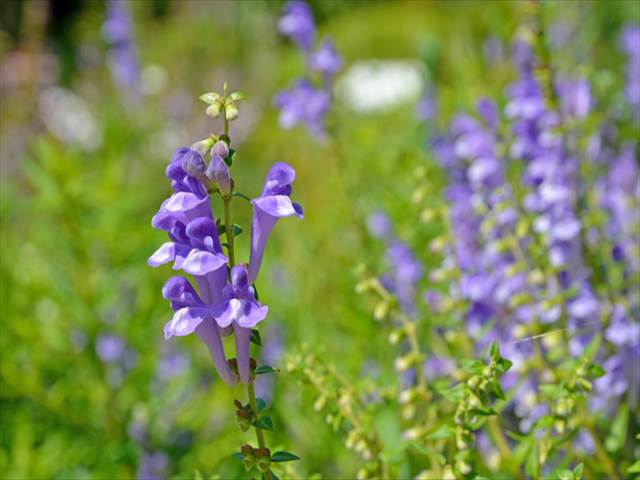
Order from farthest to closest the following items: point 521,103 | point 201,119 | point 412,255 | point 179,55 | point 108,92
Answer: point 179,55
point 108,92
point 201,119
point 412,255
point 521,103

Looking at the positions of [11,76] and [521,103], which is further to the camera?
[11,76]

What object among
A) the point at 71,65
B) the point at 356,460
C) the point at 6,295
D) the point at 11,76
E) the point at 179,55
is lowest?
the point at 356,460

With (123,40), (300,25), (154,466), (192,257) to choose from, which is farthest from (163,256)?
(123,40)

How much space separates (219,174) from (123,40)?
146 inches

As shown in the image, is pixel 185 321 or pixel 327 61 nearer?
pixel 185 321

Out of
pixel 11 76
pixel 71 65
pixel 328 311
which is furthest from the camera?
pixel 71 65

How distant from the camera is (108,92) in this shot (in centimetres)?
570

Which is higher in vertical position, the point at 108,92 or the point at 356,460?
the point at 108,92

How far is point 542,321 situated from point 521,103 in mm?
405

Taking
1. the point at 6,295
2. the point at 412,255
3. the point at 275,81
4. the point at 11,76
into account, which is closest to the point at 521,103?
the point at 412,255

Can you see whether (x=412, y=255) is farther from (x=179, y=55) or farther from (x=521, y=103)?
(x=179, y=55)

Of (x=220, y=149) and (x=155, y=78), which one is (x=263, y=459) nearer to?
(x=220, y=149)

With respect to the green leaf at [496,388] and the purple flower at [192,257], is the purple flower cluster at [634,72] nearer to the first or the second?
the green leaf at [496,388]

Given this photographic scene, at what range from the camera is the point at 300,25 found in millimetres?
1909
